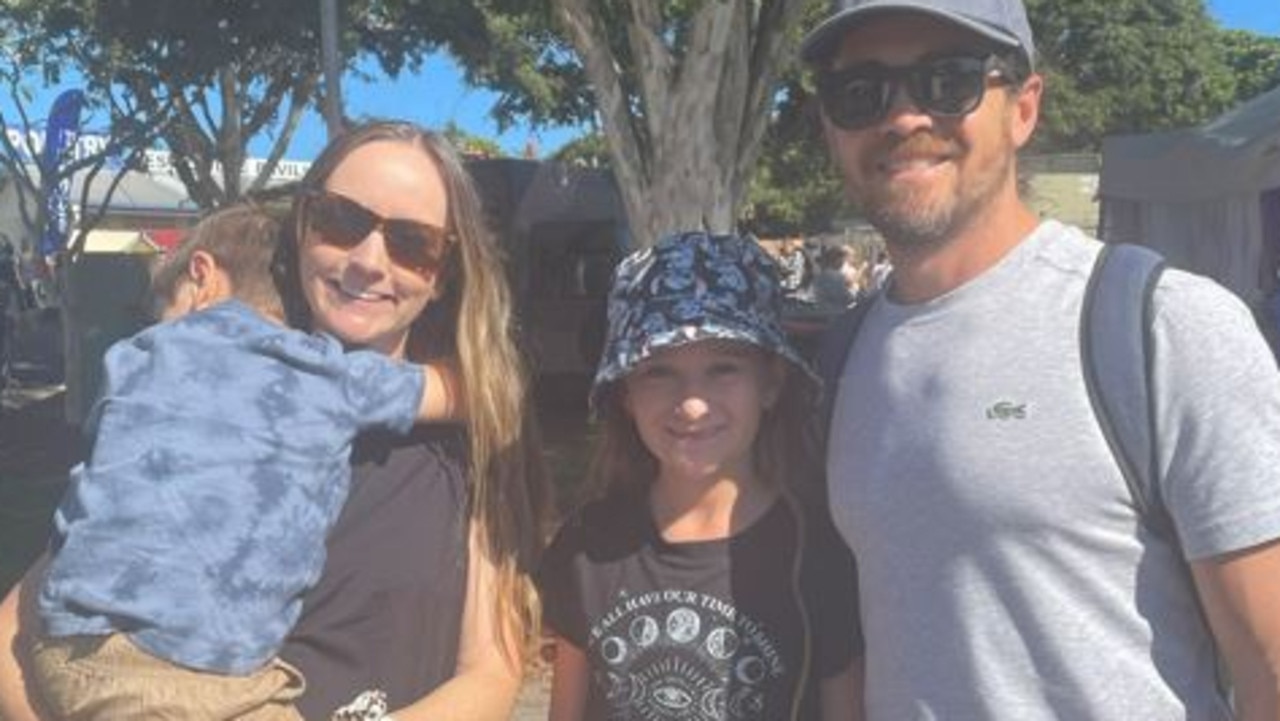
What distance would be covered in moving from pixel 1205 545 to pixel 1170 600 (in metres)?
0.10

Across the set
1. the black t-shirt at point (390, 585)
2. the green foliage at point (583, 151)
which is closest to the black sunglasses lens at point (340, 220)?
the black t-shirt at point (390, 585)

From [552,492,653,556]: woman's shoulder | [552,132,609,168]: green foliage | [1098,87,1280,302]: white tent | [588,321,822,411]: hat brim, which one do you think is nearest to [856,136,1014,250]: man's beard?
[588,321,822,411]: hat brim

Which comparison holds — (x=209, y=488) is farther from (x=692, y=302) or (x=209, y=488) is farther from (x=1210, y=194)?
(x=1210, y=194)

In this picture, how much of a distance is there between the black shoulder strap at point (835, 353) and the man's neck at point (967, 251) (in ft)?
0.53

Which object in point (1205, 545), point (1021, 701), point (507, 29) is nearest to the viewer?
point (1205, 545)

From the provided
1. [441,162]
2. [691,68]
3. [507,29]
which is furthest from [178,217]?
[441,162]

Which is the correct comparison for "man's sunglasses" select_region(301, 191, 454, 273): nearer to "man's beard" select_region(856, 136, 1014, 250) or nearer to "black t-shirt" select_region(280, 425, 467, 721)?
"black t-shirt" select_region(280, 425, 467, 721)

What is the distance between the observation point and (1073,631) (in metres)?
1.79

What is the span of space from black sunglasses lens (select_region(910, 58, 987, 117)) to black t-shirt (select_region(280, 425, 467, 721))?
866mm

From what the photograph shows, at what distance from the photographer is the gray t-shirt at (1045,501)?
1.70 meters

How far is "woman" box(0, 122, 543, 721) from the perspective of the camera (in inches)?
82.3

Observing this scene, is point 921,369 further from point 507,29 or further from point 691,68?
point 507,29

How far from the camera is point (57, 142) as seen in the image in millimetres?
18625

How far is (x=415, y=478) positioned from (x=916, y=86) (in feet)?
2.97
